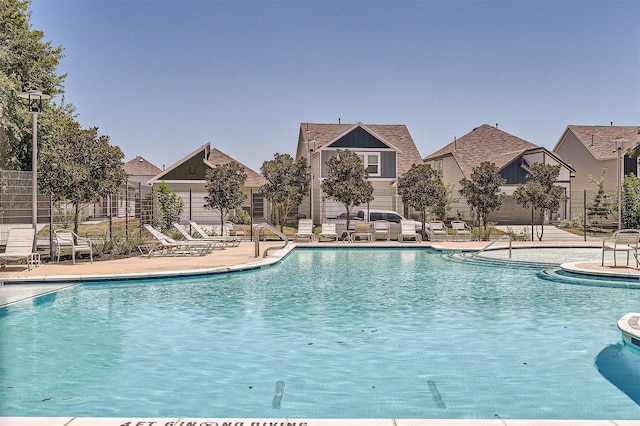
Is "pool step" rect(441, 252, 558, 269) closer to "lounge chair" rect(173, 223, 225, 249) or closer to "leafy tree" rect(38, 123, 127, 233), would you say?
"lounge chair" rect(173, 223, 225, 249)

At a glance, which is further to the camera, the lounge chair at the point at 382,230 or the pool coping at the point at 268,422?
the lounge chair at the point at 382,230

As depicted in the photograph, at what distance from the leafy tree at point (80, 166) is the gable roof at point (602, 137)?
1275 inches

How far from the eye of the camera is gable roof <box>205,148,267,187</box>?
4191cm

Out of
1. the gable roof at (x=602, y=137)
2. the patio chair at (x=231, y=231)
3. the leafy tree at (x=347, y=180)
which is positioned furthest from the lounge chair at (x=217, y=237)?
the gable roof at (x=602, y=137)

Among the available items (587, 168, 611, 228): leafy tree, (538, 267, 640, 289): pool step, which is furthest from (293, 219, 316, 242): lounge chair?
(587, 168, 611, 228): leafy tree

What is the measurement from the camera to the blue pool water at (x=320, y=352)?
517 centimetres

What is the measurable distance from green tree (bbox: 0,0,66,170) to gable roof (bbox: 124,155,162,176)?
37.2m

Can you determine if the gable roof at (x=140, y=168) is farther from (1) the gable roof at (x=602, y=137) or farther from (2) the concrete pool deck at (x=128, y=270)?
(2) the concrete pool deck at (x=128, y=270)

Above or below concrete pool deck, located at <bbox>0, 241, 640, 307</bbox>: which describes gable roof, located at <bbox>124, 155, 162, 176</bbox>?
above

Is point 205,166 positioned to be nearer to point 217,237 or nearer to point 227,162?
point 227,162

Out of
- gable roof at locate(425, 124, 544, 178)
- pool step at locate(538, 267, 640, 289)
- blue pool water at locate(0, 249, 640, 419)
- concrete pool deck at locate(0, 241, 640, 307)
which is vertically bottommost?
blue pool water at locate(0, 249, 640, 419)

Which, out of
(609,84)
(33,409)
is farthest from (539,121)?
(33,409)

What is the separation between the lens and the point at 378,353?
22.7 feet

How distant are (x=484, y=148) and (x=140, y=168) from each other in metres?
38.1
